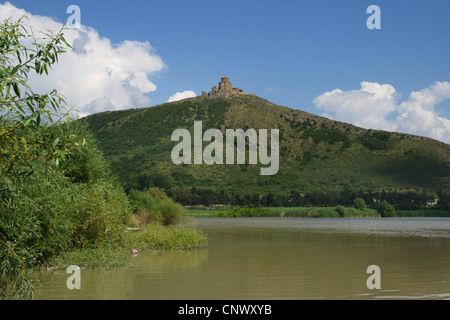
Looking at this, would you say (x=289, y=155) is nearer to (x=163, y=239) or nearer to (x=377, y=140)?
(x=377, y=140)

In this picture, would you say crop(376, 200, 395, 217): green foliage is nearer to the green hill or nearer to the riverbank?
the riverbank

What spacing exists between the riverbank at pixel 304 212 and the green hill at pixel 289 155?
6.83 metres

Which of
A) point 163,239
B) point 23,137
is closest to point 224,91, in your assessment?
point 163,239

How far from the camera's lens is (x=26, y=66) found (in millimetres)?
8727

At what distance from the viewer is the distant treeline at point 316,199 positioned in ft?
275

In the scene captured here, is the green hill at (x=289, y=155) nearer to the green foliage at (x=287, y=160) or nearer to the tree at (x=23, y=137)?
the green foliage at (x=287, y=160)

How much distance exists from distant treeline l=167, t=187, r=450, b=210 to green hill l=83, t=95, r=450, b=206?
2.54 m

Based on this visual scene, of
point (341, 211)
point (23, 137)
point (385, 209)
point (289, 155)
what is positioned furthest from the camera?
point (289, 155)

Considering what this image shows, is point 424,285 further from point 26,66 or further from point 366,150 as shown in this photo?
point 366,150

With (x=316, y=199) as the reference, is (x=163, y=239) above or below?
below

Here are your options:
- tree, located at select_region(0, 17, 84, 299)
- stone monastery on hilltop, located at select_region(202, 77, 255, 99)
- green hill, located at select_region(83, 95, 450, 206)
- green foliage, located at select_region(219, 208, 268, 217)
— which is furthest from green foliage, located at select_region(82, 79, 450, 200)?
tree, located at select_region(0, 17, 84, 299)

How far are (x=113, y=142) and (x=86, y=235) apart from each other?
9494 cm

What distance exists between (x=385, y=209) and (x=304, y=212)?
1556cm

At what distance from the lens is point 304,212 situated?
76.1 m
